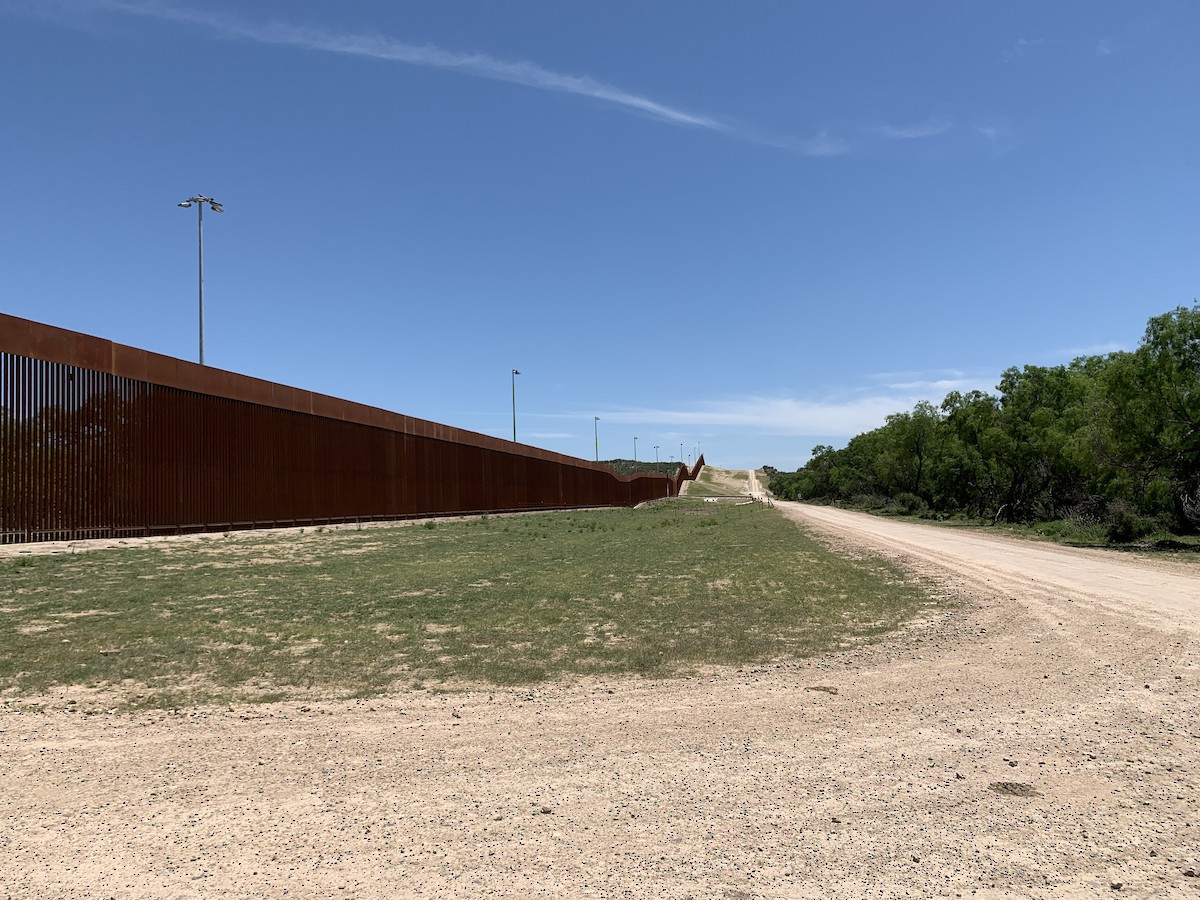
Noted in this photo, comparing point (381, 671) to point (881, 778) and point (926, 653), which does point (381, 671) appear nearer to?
point (881, 778)

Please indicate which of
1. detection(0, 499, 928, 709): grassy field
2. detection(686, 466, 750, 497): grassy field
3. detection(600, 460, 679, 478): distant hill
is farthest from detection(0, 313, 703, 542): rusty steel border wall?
detection(600, 460, 679, 478): distant hill

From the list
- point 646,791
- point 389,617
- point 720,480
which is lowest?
point 646,791

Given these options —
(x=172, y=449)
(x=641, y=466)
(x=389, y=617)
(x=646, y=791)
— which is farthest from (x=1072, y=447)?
(x=641, y=466)

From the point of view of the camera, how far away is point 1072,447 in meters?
29.2

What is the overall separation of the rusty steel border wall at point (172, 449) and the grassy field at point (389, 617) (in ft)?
10.0

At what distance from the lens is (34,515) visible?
19.0 m

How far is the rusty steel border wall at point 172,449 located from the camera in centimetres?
1898

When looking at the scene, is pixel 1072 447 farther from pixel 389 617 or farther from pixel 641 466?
pixel 641 466

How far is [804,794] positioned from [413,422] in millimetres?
35140

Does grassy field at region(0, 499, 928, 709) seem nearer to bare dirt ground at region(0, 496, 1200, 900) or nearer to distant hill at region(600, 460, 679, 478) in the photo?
bare dirt ground at region(0, 496, 1200, 900)

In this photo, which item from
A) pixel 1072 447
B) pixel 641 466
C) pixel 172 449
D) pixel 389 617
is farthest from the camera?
pixel 641 466

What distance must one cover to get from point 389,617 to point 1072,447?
28.7m

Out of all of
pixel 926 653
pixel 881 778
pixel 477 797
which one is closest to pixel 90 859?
pixel 477 797

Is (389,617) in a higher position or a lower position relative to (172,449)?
lower
